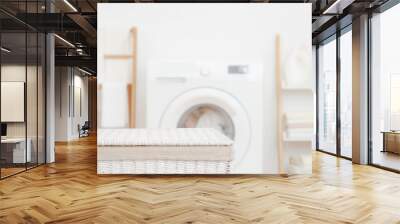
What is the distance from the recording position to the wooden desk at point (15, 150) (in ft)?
12.4

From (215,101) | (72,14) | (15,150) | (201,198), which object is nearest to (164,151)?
(215,101)

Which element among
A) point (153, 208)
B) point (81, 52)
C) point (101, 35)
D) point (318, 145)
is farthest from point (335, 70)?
point (81, 52)

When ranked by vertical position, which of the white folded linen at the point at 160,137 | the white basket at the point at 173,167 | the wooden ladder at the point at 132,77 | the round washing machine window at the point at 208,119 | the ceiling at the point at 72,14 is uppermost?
the ceiling at the point at 72,14

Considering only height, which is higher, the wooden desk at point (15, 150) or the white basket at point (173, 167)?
the wooden desk at point (15, 150)

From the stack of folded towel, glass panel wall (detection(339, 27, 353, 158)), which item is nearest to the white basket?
the stack of folded towel

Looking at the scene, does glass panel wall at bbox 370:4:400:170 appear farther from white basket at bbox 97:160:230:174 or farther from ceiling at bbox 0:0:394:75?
white basket at bbox 97:160:230:174

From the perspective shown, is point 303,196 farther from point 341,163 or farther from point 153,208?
point 341,163

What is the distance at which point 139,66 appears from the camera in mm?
3729

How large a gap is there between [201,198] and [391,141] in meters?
2.73

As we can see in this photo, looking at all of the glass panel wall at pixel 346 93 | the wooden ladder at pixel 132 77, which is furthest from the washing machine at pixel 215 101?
the glass panel wall at pixel 346 93

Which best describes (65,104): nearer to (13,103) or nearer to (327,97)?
(13,103)

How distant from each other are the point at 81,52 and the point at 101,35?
5079 mm

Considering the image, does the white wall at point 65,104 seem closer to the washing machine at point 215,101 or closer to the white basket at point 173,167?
the white basket at point 173,167

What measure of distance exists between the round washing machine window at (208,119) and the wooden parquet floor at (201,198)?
0.50m
